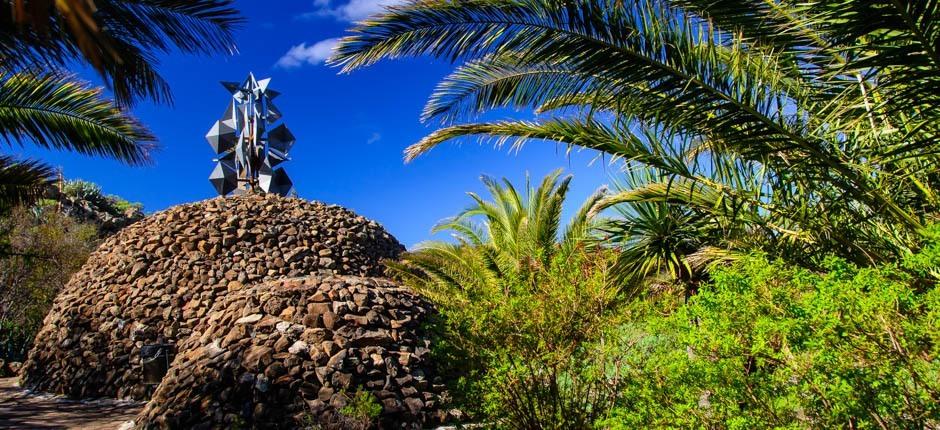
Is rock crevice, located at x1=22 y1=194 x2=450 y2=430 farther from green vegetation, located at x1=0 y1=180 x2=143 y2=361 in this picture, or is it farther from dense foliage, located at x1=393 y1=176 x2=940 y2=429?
green vegetation, located at x1=0 y1=180 x2=143 y2=361

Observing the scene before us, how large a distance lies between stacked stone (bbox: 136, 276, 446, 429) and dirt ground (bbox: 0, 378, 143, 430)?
4.37 feet

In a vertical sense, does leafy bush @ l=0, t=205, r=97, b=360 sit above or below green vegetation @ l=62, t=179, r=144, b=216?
below

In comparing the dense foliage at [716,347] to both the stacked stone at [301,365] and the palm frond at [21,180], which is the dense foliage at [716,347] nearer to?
the stacked stone at [301,365]

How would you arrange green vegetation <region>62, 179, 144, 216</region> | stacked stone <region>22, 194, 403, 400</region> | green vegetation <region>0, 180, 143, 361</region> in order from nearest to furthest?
stacked stone <region>22, 194, 403, 400</region>, green vegetation <region>0, 180, 143, 361</region>, green vegetation <region>62, 179, 144, 216</region>

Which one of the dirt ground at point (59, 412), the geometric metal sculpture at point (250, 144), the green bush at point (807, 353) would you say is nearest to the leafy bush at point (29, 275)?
the geometric metal sculpture at point (250, 144)

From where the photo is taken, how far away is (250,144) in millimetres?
15141

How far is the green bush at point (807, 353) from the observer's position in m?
3.09

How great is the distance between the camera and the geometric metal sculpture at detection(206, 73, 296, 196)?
14961 mm

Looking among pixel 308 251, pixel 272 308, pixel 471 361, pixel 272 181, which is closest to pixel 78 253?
pixel 272 181

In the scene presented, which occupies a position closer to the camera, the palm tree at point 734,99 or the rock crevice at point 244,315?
the palm tree at point 734,99

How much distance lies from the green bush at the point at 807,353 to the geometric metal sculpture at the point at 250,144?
1258 centimetres

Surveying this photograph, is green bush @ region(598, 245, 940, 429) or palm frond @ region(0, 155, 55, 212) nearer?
green bush @ region(598, 245, 940, 429)

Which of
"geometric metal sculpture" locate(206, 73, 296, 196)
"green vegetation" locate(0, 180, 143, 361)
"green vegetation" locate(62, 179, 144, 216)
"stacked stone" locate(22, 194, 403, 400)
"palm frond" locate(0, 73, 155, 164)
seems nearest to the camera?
"palm frond" locate(0, 73, 155, 164)

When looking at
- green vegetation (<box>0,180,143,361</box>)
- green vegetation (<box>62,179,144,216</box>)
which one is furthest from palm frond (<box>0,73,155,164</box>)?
green vegetation (<box>62,179,144,216</box>)
